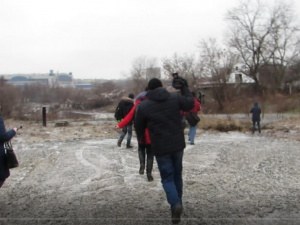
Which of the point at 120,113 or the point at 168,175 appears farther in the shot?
the point at 120,113

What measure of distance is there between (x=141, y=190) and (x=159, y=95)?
2.07 m

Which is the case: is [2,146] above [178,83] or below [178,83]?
below

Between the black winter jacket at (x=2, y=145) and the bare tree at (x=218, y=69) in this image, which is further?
the bare tree at (x=218, y=69)

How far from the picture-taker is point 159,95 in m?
4.11

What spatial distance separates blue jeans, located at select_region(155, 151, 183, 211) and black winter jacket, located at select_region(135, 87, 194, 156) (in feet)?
0.31

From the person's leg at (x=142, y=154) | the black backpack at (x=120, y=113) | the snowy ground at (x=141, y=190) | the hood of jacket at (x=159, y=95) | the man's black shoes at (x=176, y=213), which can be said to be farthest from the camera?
the black backpack at (x=120, y=113)

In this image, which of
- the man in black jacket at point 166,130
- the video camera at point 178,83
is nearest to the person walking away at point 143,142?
the video camera at point 178,83

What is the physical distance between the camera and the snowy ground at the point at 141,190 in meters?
4.31

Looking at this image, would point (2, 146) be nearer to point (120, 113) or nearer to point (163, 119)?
point (163, 119)

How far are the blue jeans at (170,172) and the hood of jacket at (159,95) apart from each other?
2.29ft

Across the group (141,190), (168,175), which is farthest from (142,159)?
(168,175)

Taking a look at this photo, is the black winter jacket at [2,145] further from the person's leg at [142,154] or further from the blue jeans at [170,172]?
the person's leg at [142,154]

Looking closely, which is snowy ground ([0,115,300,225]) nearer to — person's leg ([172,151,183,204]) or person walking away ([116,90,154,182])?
person walking away ([116,90,154,182])

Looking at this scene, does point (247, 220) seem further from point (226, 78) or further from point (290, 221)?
point (226, 78)
